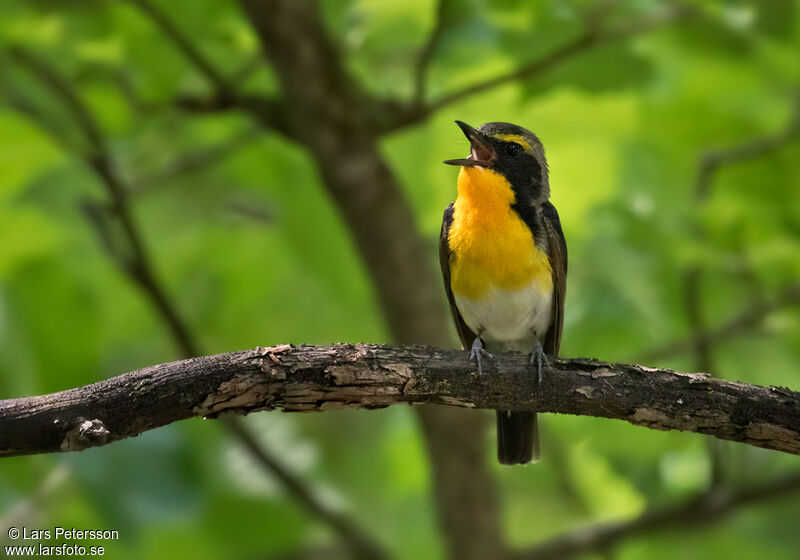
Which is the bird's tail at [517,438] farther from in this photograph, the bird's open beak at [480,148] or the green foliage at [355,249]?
the bird's open beak at [480,148]

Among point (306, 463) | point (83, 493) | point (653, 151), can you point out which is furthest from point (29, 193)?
point (653, 151)

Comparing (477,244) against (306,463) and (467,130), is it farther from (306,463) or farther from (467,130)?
(306,463)

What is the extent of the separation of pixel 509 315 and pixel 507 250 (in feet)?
1.65

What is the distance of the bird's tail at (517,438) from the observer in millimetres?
6258

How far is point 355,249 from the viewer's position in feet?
22.5

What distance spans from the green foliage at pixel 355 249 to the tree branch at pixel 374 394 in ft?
6.07

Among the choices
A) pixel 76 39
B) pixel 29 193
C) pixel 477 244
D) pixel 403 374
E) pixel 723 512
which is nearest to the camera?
pixel 403 374

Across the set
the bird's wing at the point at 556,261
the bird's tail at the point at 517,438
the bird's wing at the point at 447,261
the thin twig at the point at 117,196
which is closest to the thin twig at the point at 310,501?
the thin twig at the point at 117,196

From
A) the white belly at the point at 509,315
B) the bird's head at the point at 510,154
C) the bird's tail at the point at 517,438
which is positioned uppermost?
the bird's head at the point at 510,154

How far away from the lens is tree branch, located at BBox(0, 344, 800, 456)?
3654mm

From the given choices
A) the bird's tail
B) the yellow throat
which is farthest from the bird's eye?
the bird's tail

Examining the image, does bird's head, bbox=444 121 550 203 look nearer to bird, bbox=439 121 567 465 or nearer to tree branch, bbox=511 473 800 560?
bird, bbox=439 121 567 465

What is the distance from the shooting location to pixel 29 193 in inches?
279

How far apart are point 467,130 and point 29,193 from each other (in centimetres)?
338
